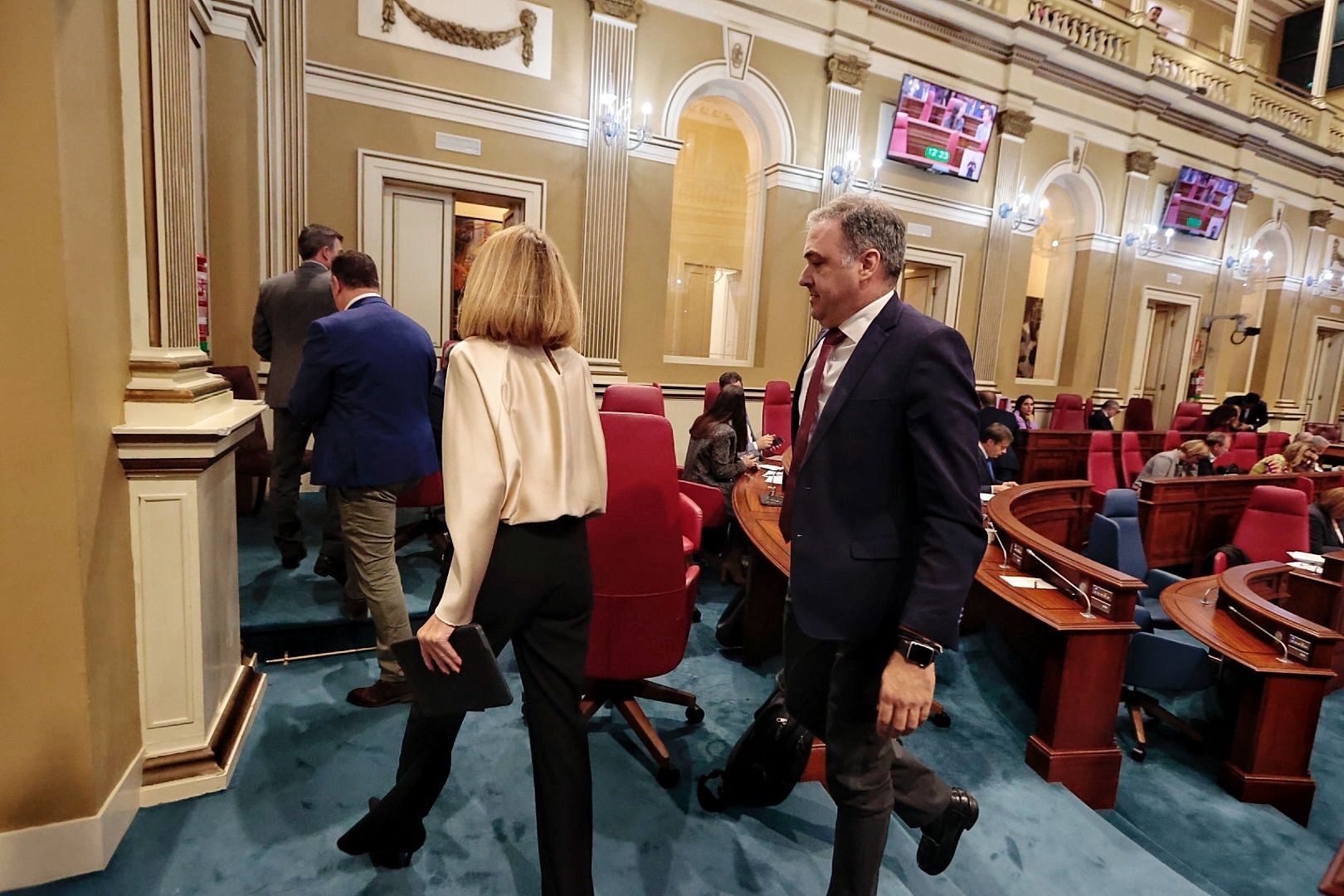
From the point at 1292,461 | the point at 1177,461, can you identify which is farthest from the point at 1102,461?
the point at 1292,461

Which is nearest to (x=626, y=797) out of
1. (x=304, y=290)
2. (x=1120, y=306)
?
(x=304, y=290)

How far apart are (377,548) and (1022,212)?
9614 mm

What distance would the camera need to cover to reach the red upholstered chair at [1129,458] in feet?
24.7

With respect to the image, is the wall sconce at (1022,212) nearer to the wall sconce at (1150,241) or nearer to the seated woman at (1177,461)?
the wall sconce at (1150,241)

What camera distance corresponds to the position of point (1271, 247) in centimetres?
1252

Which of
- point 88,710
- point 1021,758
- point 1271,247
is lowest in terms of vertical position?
point 1021,758

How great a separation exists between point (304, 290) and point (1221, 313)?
14.2m

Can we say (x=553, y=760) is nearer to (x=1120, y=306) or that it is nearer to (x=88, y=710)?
(x=88, y=710)

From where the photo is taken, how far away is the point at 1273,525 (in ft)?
15.8

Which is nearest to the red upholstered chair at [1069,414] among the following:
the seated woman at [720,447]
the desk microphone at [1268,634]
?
the desk microphone at [1268,634]

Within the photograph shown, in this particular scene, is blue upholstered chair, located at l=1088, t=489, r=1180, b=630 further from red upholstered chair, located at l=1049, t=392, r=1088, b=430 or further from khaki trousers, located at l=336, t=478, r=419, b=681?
red upholstered chair, located at l=1049, t=392, r=1088, b=430

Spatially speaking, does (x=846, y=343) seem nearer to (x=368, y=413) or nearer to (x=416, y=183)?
(x=368, y=413)

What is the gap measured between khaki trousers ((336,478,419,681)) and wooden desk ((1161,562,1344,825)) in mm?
3358

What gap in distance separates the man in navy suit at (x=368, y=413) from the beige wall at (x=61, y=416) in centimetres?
56
